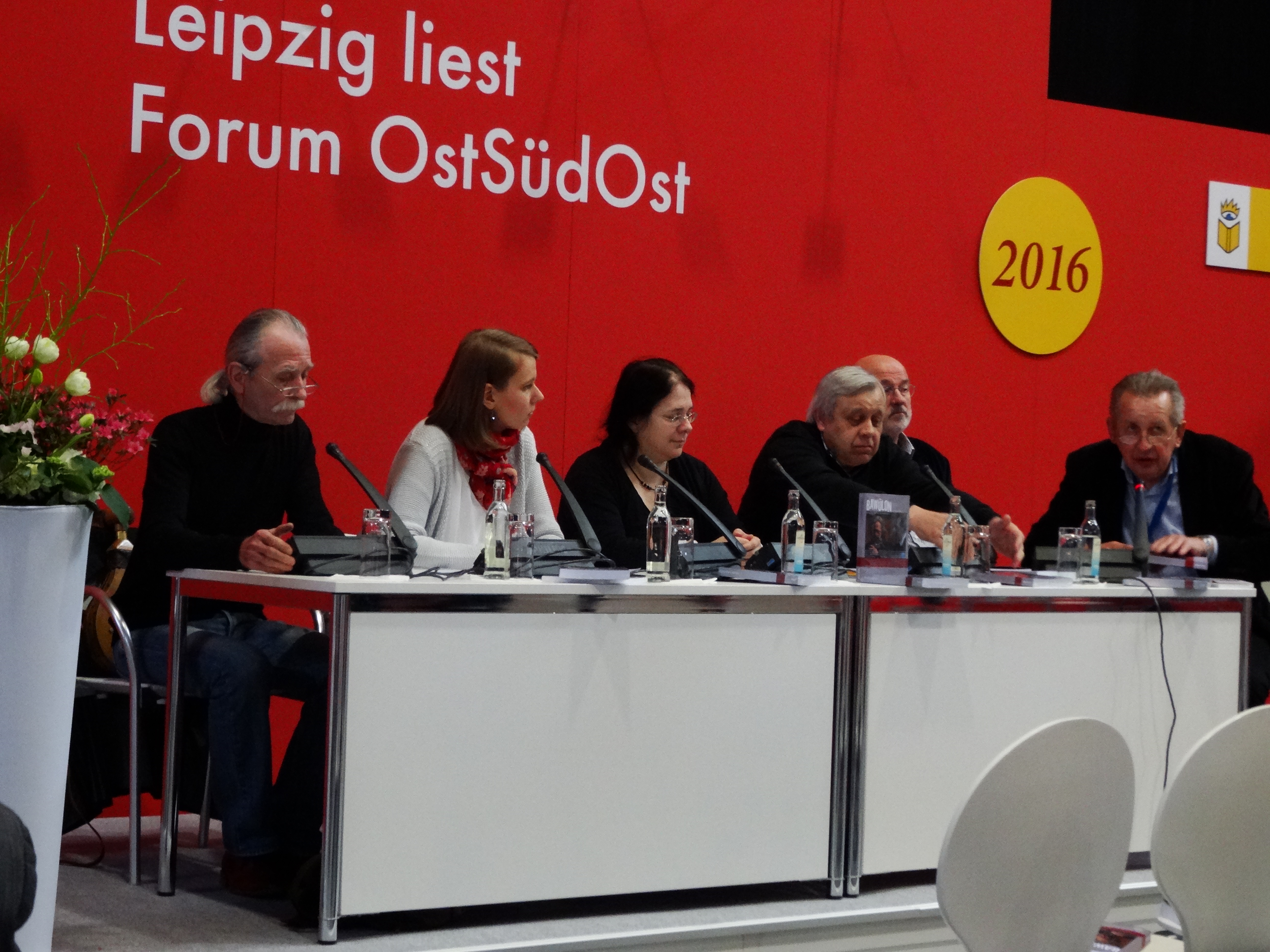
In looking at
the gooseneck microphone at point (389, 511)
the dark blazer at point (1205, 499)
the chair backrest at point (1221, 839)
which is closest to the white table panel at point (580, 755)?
the gooseneck microphone at point (389, 511)

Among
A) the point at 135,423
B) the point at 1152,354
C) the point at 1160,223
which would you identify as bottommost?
the point at 135,423

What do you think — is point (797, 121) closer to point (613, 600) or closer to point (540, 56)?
point (540, 56)

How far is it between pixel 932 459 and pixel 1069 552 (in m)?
1.19

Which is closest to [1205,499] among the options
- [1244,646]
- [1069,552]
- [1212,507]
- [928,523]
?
[1212,507]

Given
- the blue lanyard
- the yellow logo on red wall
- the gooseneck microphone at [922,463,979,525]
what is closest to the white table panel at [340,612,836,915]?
the gooseneck microphone at [922,463,979,525]

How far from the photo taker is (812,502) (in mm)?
3553

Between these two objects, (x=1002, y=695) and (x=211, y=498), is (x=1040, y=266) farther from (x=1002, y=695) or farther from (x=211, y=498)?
(x=211, y=498)

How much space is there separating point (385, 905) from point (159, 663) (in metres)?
0.91

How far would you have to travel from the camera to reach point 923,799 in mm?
3385

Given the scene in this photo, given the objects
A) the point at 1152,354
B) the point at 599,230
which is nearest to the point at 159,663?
the point at 599,230

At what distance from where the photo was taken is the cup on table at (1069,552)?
12.4 ft

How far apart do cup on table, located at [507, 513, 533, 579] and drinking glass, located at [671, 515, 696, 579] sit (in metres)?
0.32

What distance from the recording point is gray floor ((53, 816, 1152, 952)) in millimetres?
2781

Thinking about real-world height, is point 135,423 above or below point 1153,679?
above
